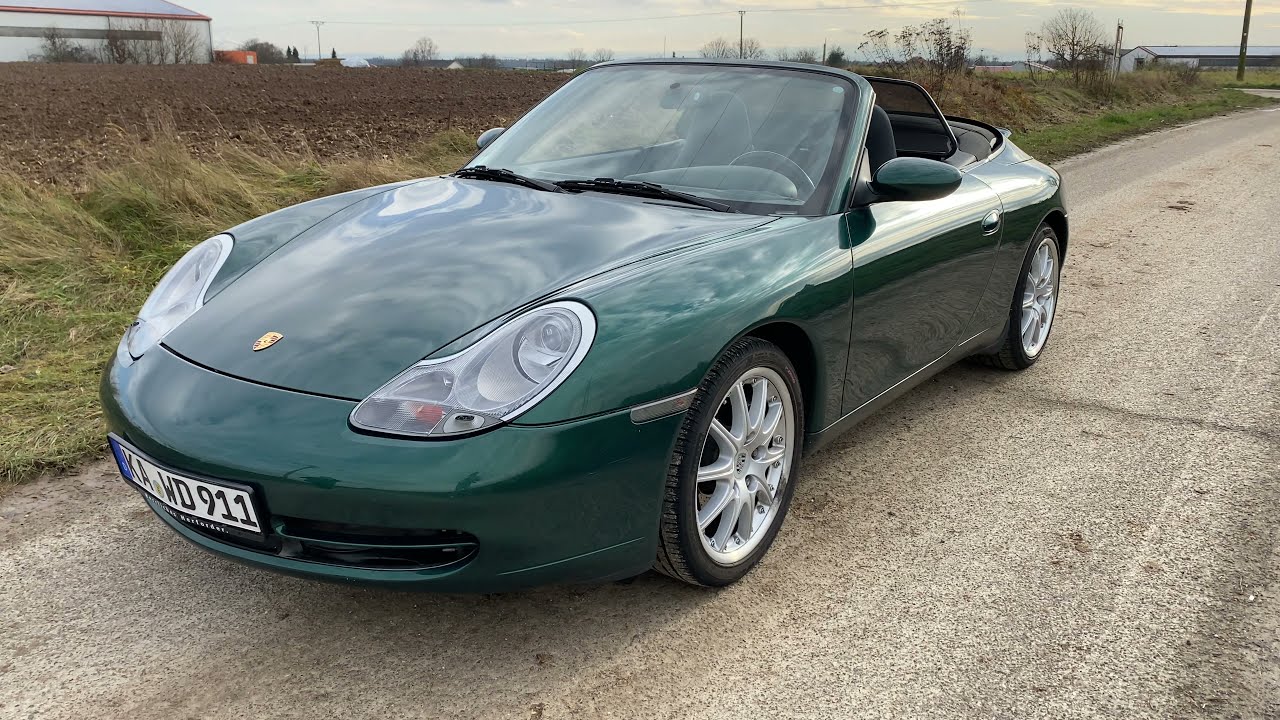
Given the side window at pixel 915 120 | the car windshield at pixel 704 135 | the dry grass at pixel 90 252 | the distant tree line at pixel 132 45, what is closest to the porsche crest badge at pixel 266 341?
the car windshield at pixel 704 135

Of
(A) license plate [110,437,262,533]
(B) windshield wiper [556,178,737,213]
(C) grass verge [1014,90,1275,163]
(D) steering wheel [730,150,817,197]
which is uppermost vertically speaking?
(D) steering wheel [730,150,817,197]

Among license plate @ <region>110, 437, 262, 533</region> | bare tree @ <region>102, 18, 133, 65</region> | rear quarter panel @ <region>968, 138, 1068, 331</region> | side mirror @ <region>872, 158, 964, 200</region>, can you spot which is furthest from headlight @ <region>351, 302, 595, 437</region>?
bare tree @ <region>102, 18, 133, 65</region>

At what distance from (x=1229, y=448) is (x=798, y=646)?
2182mm

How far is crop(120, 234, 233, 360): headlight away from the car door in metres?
1.86

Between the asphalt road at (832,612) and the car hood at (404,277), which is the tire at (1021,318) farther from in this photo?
the car hood at (404,277)

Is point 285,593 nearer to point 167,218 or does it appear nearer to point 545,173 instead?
point 545,173

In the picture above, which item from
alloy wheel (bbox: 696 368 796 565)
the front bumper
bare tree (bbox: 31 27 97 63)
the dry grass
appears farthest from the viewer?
bare tree (bbox: 31 27 97 63)

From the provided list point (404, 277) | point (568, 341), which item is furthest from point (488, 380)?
point (404, 277)

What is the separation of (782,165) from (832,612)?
4.58 ft

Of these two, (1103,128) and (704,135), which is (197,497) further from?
(1103,128)

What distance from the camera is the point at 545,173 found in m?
3.39

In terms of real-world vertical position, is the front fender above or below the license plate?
above

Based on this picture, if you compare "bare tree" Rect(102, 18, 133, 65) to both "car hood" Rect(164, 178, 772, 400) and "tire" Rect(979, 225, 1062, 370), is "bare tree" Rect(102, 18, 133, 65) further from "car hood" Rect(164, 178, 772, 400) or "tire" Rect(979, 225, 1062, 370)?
"car hood" Rect(164, 178, 772, 400)

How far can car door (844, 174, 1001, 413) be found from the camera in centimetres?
300
